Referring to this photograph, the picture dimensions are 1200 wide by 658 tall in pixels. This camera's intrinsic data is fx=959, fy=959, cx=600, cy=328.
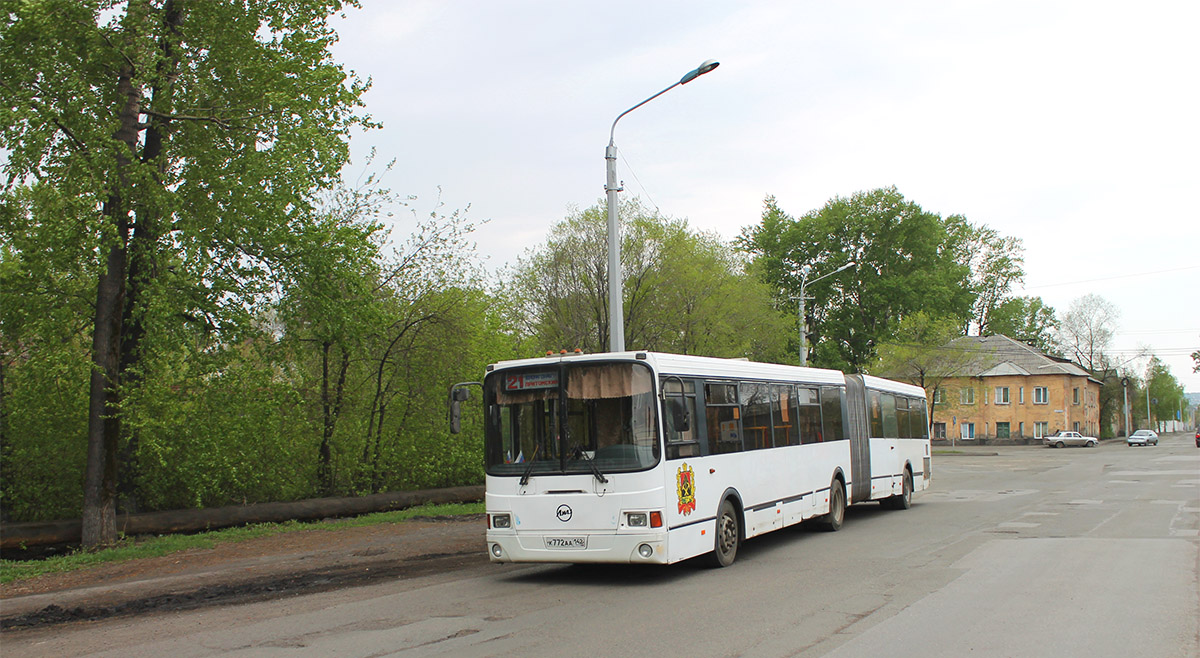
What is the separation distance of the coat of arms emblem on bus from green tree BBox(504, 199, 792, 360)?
29317 mm

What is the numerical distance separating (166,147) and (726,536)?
38.3 feet

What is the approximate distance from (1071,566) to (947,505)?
398 inches

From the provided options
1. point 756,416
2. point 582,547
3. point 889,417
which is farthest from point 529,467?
point 889,417

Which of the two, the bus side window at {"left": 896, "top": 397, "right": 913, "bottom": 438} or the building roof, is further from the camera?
the building roof

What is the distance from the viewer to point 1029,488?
26.7 meters

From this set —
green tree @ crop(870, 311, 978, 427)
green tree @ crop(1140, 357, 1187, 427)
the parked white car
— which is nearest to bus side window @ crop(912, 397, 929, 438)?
green tree @ crop(870, 311, 978, 427)

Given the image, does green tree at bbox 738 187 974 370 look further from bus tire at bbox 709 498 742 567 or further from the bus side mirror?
the bus side mirror

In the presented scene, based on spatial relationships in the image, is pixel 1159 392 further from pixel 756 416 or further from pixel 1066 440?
pixel 756 416

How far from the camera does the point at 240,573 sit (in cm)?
1301

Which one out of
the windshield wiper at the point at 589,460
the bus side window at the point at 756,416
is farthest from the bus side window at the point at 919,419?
the windshield wiper at the point at 589,460

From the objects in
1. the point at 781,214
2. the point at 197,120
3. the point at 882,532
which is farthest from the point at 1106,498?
the point at 781,214

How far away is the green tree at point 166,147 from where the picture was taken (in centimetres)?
1506

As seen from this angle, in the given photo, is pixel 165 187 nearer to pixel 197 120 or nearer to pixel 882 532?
pixel 197 120

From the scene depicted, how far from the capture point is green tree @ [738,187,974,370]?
66125 mm
